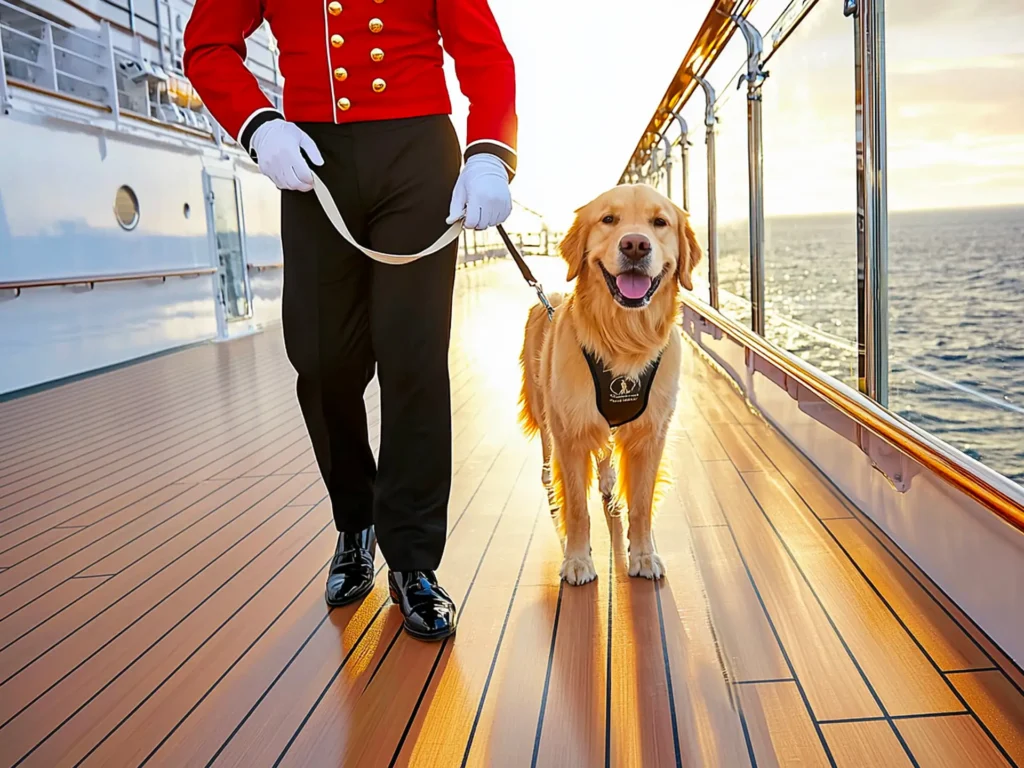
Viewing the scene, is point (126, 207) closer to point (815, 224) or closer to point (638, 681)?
point (815, 224)

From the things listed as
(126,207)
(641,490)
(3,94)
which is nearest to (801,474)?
(641,490)

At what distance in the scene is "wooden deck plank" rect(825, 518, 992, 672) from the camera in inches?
63.1

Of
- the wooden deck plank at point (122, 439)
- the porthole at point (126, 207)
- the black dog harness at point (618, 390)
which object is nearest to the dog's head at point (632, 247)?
the black dog harness at point (618, 390)

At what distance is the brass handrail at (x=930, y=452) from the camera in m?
1.43

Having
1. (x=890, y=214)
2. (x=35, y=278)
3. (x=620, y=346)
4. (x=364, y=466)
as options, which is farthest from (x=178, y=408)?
(x=890, y=214)

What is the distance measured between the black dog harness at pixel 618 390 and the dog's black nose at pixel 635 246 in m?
0.26

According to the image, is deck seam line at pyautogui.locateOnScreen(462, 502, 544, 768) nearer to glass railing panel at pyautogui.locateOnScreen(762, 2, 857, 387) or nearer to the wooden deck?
the wooden deck

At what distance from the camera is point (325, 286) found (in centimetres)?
184

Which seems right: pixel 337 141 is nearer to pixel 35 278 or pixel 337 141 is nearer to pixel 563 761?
pixel 563 761

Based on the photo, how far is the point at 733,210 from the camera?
471 cm

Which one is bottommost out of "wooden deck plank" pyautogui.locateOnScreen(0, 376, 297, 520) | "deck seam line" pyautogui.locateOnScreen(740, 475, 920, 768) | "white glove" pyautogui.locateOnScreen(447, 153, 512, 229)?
"deck seam line" pyautogui.locateOnScreen(740, 475, 920, 768)

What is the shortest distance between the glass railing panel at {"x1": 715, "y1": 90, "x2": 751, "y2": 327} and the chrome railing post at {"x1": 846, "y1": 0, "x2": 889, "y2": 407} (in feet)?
5.42

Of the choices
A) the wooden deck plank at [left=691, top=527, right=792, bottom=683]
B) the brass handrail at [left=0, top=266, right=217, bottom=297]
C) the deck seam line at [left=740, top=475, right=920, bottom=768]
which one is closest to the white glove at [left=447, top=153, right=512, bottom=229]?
the wooden deck plank at [left=691, top=527, right=792, bottom=683]

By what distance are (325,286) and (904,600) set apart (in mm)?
1411
